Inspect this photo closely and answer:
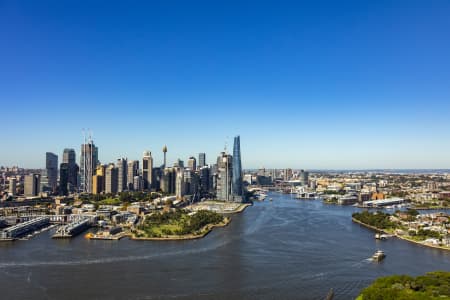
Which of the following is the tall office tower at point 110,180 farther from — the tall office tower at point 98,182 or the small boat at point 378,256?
the small boat at point 378,256

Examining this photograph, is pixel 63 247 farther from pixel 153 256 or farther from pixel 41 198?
pixel 41 198

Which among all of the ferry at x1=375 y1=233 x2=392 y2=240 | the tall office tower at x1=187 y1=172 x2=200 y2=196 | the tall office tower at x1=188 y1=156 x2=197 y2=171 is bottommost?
the ferry at x1=375 y1=233 x2=392 y2=240

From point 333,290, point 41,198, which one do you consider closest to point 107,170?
point 41,198

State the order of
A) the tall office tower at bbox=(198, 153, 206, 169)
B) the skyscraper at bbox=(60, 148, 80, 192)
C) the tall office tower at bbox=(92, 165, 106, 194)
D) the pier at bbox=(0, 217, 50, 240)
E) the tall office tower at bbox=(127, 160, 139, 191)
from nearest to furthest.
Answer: the pier at bbox=(0, 217, 50, 240), the tall office tower at bbox=(92, 165, 106, 194), the skyscraper at bbox=(60, 148, 80, 192), the tall office tower at bbox=(127, 160, 139, 191), the tall office tower at bbox=(198, 153, 206, 169)

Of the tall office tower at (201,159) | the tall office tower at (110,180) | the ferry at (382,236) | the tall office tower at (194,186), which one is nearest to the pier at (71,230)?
the ferry at (382,236)

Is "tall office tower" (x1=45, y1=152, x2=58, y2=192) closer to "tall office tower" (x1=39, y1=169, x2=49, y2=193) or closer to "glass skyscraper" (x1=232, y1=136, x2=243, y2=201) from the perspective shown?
"tall office tower" (x1=39, y1=169, x2=49, y2=193)

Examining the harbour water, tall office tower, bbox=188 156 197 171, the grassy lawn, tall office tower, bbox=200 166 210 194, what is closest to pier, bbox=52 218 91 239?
the harbour water
